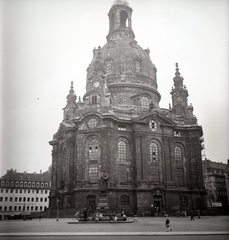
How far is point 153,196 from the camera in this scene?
53.9 meters

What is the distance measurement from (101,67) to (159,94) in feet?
53.6

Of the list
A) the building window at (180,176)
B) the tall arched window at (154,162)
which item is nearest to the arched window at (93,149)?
the tall arched window at (154,162)

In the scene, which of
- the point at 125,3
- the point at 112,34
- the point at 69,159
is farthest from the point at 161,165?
the point at 125,3

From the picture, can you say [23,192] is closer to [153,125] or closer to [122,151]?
[122,151]

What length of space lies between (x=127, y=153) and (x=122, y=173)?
380 centimetres

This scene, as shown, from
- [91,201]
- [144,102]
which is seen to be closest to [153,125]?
[144,102]

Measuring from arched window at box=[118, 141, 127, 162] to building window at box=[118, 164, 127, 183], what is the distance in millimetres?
1252

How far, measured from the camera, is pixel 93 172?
178ft

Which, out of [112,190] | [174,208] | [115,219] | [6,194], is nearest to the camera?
[115,219]

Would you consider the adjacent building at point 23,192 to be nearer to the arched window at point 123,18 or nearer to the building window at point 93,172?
the building window at point 93,172

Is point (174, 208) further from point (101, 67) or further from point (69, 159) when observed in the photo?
point (101, 67)

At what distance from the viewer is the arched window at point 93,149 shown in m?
55.1

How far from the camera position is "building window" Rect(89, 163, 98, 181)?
177 feet

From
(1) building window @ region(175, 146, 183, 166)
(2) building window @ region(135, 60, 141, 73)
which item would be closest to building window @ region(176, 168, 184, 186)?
(1) building window @ region(175, 146, 183, 166)
